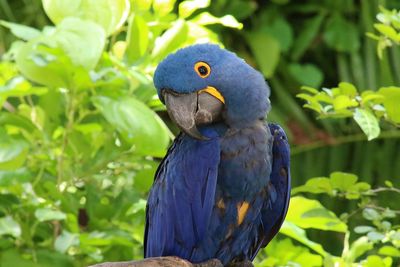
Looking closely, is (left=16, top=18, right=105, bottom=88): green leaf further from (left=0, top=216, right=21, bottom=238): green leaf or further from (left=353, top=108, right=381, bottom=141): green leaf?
(left=353, top=108, right=381, bottom=141): green leaf

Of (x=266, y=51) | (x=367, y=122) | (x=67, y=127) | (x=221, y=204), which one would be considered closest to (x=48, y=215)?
(x=67, y=127)

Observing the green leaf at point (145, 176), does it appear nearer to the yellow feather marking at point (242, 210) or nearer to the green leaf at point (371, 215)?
the yellow feather marking at point (242, 210)

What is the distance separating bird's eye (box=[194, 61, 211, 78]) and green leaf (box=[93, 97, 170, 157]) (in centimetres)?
22

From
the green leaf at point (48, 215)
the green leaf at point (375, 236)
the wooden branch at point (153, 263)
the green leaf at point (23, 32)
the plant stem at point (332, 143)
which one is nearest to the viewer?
the wooden branch at point (153, 263)

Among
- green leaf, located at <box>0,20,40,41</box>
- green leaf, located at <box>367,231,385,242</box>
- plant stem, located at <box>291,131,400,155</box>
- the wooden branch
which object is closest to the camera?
the wooden branch

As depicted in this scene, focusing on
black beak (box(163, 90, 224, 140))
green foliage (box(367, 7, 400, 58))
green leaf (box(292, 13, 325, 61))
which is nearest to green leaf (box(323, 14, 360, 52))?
green leaf (box(292, 13, 325, 61))

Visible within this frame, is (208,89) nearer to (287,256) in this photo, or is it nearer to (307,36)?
(287,256)

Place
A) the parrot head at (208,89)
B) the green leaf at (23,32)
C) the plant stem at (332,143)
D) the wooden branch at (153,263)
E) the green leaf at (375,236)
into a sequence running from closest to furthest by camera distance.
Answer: the wooden branch at (153,263), the parrot head at (208,89), the green leaf at (375,236), the green leaf at (23,32), the plant stem at (332,143)

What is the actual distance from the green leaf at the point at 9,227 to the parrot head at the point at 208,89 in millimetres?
422

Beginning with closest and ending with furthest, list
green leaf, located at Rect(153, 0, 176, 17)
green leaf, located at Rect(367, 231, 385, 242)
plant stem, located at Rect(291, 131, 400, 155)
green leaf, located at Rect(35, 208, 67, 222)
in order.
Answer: green leaf, located at Rect(367, 231, 385, 242) → green leaf, located at Rect(35, 208, 67, 222) → green leaf, located at Rect(153, 0, 176, 17) → plant stem, located at Rect(291, 131, 400, 155)

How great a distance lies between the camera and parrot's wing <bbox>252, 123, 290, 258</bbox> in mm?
1539

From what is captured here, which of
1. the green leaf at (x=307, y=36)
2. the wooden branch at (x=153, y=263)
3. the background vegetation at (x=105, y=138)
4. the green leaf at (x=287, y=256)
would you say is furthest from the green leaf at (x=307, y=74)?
the wooden branch at (x=153, y=263)

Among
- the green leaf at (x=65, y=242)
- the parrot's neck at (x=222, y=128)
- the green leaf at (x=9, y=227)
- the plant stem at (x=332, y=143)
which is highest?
the parrot's neck at (x=222, y=128)

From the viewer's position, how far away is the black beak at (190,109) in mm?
1403
